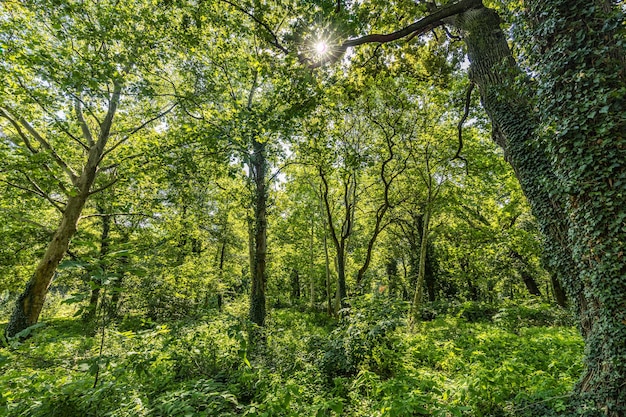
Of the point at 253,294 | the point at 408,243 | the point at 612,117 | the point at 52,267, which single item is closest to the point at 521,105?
the point at 612,117

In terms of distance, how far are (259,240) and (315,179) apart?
6.74 m

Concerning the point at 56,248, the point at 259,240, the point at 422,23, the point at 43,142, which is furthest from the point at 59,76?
the point at 422,23

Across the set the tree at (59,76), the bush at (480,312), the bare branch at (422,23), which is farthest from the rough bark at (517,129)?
the bush at (480,312)

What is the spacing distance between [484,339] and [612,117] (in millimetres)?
5853

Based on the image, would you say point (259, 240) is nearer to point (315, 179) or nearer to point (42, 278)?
point (42, 278)

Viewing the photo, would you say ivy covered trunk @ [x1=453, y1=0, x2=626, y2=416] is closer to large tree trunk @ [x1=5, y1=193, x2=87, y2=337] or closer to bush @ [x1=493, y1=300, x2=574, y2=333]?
bush @ [x1=493, y1=300, x2=574, y2=333]

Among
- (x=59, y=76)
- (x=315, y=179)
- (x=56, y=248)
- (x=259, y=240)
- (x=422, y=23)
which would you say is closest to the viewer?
(x=422, y=23)

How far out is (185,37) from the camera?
611 cm

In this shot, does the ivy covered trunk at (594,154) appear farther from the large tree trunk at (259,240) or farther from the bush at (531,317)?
the bush at (531,317)

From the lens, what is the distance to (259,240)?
9477 millimetres

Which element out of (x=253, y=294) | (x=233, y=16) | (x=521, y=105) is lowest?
(x=253, y=294)

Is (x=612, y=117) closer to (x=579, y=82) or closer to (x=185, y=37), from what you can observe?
(x=579, y=82)

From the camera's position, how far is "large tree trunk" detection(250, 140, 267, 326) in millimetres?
8891

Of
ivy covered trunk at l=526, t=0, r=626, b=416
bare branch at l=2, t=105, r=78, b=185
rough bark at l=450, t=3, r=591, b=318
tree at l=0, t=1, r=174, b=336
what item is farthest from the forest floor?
bare branch at l=2, t=105, r=78, b=185
